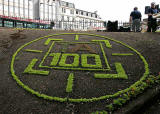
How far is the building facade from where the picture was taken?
29.2 metres

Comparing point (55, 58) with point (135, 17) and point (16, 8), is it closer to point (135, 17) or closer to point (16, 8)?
point (135, 17)

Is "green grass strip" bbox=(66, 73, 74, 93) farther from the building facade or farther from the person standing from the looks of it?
the building facade

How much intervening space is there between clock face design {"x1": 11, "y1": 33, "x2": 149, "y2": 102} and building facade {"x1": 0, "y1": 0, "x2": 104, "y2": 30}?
11559 mm

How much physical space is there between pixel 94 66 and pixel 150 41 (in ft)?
15.3

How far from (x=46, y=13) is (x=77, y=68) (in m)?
44.2

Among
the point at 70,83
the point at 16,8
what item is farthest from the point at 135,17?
the point at 16,8

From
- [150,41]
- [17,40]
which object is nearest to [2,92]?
[17,40]

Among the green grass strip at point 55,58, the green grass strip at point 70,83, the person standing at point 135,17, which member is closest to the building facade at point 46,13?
the person standing at point 135,17

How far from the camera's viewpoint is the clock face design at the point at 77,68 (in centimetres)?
488

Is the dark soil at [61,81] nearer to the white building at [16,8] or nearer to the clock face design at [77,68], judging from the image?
the clock face design at [77,68]

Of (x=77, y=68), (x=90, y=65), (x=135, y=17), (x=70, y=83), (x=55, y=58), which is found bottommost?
(x=70, y=83)

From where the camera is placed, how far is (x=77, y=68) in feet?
19.9

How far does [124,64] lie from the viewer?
635 cm

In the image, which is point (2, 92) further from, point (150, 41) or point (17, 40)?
point (150, 41)
